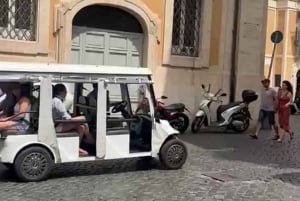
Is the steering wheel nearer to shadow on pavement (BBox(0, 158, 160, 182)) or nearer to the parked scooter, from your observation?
shadow on pavement (BBox(0, 158, 160, 182))

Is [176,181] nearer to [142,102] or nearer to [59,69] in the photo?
[142,102]

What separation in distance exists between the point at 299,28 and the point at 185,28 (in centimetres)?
2349

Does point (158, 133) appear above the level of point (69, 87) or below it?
below

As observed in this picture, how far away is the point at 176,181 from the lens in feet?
29.3

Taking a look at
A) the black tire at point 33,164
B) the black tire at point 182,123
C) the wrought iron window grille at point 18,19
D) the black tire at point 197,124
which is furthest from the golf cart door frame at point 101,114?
the black tire at point 197,124

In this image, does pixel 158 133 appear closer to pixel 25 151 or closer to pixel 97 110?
pixel 97 110

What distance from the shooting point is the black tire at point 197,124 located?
52.3 ft

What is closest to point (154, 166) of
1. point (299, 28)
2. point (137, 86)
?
point (137, 86)

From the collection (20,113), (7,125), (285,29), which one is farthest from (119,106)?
(285,29)

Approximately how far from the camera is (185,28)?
1766 cm

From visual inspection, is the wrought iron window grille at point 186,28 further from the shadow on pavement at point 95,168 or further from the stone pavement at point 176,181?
the shadow on pavement at point 95,168

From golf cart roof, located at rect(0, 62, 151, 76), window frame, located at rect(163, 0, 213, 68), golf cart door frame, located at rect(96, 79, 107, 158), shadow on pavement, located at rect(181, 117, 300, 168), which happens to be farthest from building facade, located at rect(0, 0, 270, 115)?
golf cart door frame, located at rect(96, 79, 107, 158)

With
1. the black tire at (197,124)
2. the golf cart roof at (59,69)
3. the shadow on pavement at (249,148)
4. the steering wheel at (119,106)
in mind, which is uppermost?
the golf cart roof at (59,69)

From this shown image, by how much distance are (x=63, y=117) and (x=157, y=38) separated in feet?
27.2
